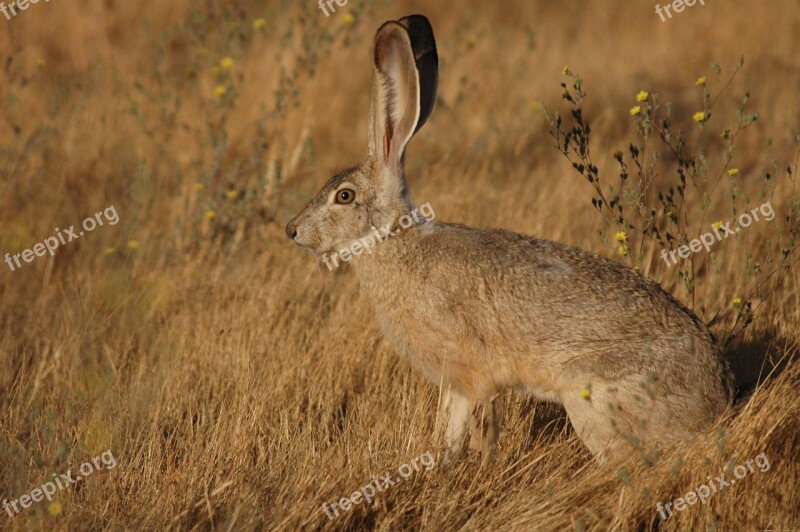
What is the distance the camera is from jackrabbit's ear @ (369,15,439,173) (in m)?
4.64

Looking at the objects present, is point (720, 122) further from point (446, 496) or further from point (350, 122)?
point (446, 496)

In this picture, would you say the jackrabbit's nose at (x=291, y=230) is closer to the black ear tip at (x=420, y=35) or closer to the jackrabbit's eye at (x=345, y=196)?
the jackrabbit's eye at (x=345, y=196)

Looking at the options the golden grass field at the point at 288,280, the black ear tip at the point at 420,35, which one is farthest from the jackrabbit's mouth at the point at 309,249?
the black ear tip at the point at 420,35

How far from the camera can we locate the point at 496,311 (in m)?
4.41

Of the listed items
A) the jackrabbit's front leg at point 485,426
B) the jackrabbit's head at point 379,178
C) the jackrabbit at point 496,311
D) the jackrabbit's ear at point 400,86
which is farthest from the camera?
the jackrabbit's head at point 379,178

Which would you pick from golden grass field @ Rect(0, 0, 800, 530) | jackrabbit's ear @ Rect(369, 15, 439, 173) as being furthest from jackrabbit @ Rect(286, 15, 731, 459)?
golden grass field @ Rect(0, 0, 800, 530)

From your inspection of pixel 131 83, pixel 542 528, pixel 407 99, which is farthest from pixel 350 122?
pixel 542 528

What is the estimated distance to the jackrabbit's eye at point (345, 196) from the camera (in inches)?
191

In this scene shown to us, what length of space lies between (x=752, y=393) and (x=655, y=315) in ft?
1.78

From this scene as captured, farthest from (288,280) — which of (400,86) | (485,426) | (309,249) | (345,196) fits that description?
(485,426)

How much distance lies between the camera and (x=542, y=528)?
3.66 m

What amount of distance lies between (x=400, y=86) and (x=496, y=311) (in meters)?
1.17

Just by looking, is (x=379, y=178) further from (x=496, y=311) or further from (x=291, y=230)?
(x=496, y=311)

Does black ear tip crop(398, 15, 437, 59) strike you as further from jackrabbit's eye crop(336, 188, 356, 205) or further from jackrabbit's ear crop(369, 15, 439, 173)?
jackrabbit's eye crop(336, 188, 356, 205)
